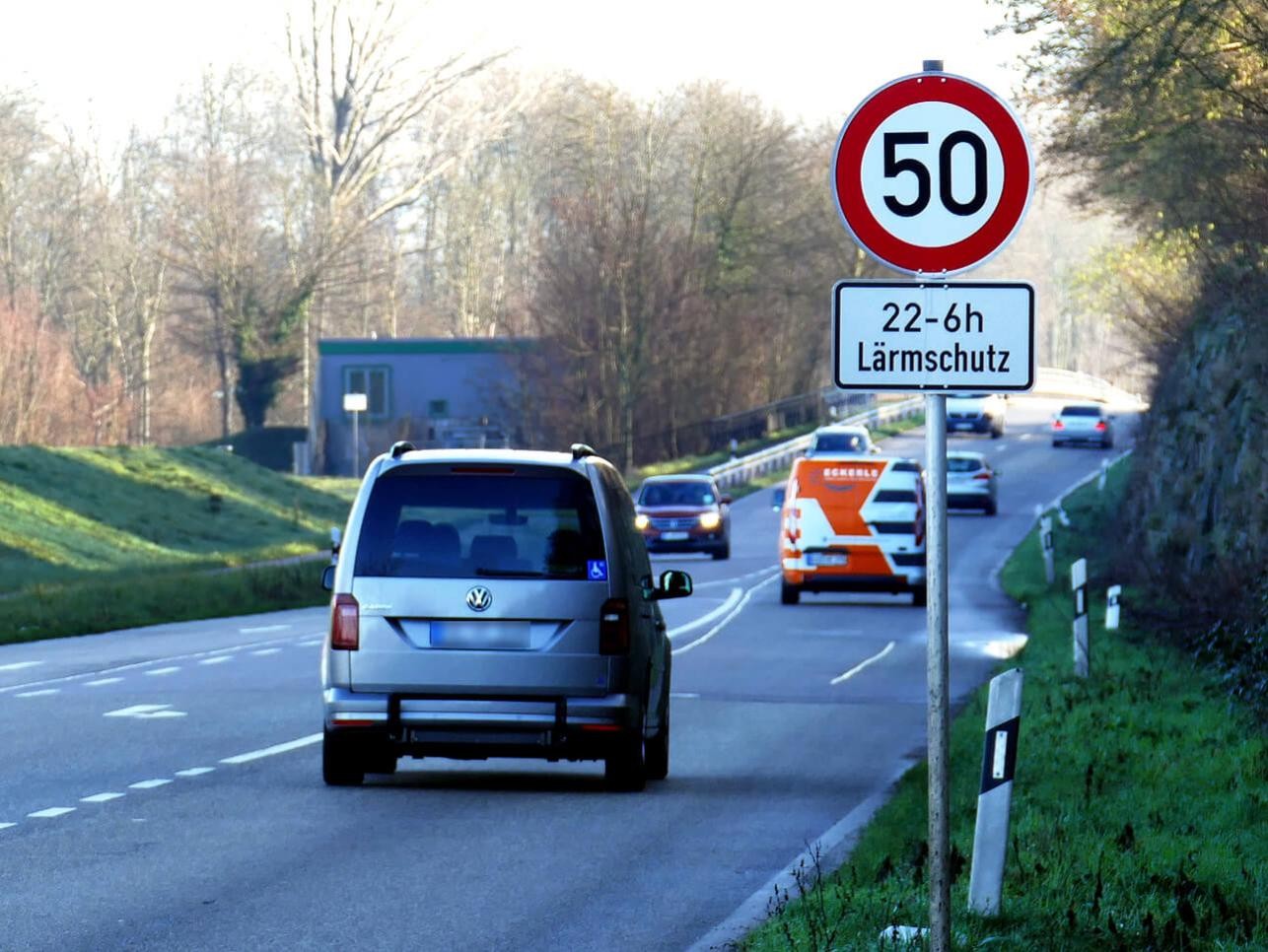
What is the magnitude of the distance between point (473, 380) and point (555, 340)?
39.6 feet

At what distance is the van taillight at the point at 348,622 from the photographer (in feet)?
43.0

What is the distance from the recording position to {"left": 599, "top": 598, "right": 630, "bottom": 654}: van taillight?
13125 millimetres

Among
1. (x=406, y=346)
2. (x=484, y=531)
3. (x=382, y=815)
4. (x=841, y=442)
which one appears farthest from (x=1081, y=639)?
(x=406, y=346)

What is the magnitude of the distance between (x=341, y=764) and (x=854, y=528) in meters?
20.1

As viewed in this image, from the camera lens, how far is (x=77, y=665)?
22.6 meters

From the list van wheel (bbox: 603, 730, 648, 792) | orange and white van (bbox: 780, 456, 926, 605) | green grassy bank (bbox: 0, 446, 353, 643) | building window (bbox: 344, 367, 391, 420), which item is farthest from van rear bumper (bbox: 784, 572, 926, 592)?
building window (bbox: 344, 367, 391, 420)

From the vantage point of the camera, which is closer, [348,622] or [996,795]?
[996,795]

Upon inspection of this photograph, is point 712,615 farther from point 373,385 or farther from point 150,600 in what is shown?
point 373,385

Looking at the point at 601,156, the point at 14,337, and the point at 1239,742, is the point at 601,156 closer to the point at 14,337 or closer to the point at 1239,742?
the point at 14,337

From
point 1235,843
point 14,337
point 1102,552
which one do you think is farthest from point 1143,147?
point 14,337

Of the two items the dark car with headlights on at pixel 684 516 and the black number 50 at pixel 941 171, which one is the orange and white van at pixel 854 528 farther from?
the black number 50 at pixel 941 171

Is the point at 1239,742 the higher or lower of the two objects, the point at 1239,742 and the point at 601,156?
the lower

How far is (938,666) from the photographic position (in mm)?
7070

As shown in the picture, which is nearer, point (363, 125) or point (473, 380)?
point (363, 125)
